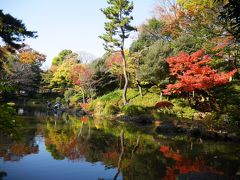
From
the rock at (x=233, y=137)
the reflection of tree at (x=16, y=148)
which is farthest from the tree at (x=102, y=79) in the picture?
the reflection of tree at (x=16, y=148)

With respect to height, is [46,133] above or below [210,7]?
below

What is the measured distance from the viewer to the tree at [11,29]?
60.0ft

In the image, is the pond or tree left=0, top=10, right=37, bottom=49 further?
tree left=0, top=10, right=37, bottom=49

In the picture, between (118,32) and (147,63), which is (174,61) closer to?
(147,63)

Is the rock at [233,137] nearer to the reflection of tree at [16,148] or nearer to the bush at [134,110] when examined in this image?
the bush at [134,110]

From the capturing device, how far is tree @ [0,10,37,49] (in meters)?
18.3

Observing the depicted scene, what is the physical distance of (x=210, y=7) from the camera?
63.2 ft

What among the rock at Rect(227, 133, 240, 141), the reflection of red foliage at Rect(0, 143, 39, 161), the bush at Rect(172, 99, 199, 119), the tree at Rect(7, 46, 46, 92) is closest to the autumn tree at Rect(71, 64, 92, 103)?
the tree at Rect(7, 46, 46, 92)

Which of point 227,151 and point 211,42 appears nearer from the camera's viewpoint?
point 227,151

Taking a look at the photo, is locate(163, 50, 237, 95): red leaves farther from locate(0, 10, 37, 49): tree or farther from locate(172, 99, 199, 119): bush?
locate(0, 10, 37, 49): tree

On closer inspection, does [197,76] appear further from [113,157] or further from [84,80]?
[84,80]

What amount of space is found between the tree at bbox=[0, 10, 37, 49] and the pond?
6581mm

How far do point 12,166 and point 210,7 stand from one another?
15859mm

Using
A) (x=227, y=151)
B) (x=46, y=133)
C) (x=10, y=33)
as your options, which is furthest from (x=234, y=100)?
(x=10, y=33)
